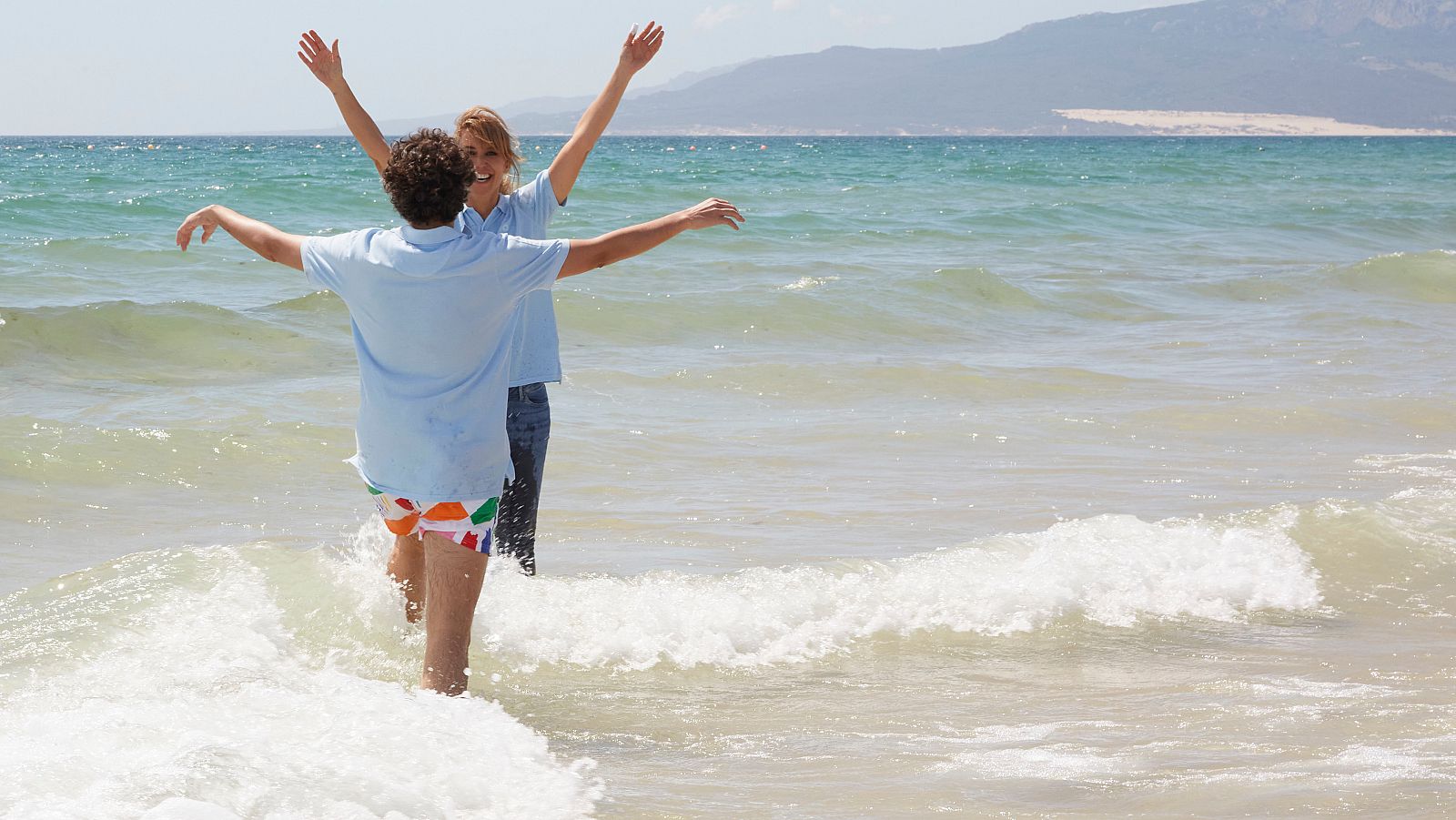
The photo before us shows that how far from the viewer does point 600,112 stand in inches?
173

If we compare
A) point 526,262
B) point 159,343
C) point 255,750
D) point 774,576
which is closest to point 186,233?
point 526,262

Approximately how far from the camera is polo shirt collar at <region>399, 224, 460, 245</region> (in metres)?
3.39

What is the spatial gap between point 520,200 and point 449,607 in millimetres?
1264

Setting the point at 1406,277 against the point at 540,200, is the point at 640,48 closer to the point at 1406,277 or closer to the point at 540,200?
the point at 540,200

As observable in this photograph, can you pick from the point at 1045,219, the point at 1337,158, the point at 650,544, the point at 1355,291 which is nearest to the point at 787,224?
the point at 1045,219

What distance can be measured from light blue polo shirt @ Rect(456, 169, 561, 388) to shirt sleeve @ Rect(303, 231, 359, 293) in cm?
74

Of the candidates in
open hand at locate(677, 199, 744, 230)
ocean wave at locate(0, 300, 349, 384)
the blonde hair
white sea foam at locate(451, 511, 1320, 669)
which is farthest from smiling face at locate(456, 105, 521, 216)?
ocean wave at locate(0, 300, 349, 384)

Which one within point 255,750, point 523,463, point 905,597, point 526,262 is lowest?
point 905,597

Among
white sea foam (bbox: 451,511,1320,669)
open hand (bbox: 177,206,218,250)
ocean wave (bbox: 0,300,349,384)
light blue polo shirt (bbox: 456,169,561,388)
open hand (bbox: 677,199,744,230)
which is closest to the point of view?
open hand (bbox: 677,199,744,230)

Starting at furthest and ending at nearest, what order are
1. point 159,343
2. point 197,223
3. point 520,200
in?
point 159,343 → point 520,200 → point 197,223

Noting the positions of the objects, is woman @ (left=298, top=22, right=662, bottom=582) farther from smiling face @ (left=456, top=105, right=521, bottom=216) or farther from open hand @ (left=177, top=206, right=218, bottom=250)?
open hand @ (left=177, top=206, right=218, bottom=250)

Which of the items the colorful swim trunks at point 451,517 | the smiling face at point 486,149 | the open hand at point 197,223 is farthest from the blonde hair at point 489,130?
the colorful swim trunks at point 451,517

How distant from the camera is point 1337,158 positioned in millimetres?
66625

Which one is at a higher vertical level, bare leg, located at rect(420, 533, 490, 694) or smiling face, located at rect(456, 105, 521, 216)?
smiling face, located at rect(456, 105, 521, 216)
